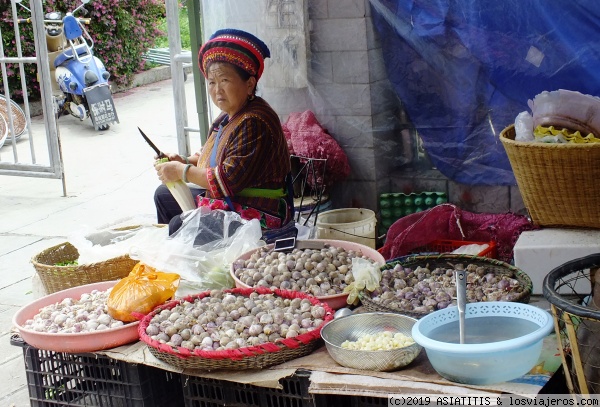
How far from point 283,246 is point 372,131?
1.38 m

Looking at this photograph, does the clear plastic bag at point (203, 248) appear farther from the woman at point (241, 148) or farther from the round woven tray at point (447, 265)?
the round woven tray at point (447, 265)

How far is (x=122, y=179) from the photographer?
7.91 m

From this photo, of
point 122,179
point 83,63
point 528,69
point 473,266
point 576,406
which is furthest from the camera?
point 83,63

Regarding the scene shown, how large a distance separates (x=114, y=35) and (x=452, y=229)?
30.7 ft

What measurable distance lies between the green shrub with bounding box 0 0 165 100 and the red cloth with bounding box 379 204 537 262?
7584mm

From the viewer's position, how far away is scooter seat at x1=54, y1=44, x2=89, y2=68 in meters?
9.99

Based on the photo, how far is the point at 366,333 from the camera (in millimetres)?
2908

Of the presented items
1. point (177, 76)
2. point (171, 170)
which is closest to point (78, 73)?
point (177, 76)

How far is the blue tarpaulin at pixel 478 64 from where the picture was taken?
397cm

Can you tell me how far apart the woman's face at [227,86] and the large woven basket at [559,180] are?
1249mm

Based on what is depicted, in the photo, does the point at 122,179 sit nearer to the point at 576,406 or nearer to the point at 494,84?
the point at 494,84

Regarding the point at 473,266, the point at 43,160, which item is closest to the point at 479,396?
the point at 473,266

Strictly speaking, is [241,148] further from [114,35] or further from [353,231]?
[114,35]

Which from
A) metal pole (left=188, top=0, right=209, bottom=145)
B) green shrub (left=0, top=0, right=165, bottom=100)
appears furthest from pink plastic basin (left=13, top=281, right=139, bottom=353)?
green shrub (left=0, top=0, right=165, bottom=100)
